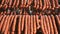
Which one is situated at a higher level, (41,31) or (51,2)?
(51,2)

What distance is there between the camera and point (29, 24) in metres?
5.55

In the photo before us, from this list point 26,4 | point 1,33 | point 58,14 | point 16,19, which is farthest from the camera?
point 26,4

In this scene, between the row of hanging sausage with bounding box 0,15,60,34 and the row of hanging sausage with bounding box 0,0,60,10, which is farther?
the row of hanging sausage with bounding box 0,0,60,10

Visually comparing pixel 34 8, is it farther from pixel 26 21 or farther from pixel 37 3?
pixel 26 21

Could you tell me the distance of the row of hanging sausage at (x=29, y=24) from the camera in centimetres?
537

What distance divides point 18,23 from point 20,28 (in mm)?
238

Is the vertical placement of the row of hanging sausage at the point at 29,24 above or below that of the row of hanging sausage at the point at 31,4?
below

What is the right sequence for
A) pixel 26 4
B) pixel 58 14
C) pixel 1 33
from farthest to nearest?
1. pixel 26 4
2. pixel 58 14
3. pixel 1 33

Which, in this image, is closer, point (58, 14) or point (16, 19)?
point (16, 19)

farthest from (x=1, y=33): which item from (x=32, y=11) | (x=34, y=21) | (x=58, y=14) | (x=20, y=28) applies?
(x=58, y=14)

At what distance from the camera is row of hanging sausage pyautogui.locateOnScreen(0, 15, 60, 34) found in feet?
17.6

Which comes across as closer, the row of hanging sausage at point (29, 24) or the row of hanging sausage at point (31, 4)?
the row of hanging sausage at point (29, 24)

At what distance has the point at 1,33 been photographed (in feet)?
17.7

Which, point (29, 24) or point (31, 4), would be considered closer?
point (29, 24)
